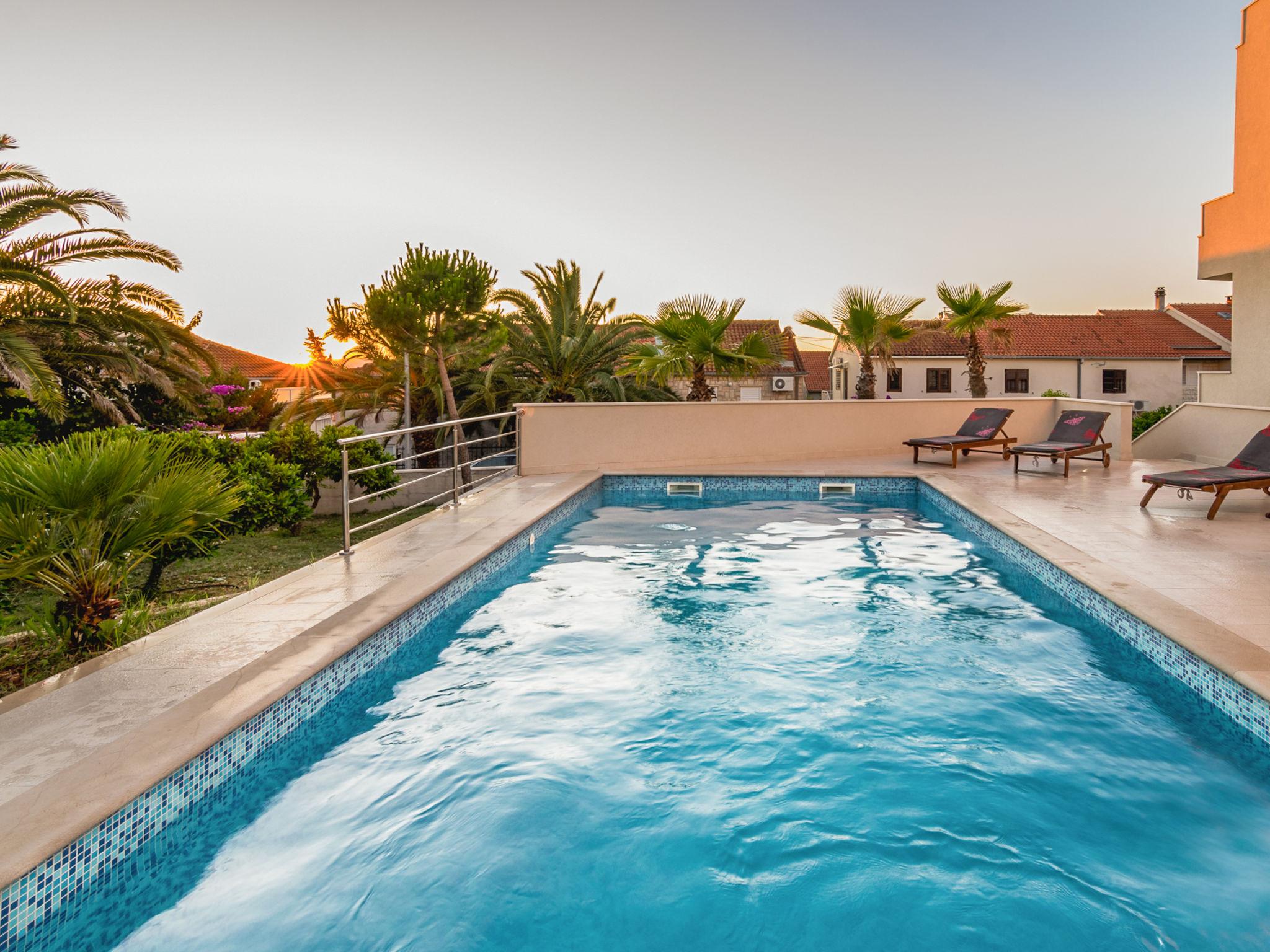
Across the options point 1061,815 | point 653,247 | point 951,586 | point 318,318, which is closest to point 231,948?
point 1061,815

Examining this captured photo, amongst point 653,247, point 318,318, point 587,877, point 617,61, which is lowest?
point 587,877

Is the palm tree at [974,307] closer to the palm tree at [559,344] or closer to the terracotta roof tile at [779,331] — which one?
the terracotta roof tile at [779,331]

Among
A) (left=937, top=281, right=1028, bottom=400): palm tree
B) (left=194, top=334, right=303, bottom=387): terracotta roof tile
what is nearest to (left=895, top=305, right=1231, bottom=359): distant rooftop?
(left=937, top=281, right=1028, bottom=400): palm tree

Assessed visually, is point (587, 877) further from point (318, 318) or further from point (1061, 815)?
point (318, 318)

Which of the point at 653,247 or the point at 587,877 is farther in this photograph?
the point at 653,247

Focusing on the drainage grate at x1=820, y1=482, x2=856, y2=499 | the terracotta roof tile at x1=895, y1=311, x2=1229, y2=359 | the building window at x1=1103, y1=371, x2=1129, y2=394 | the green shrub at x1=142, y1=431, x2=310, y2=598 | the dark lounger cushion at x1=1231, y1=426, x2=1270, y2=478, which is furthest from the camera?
the building window at x1=1103, y1=371, x2=1129, y2=394

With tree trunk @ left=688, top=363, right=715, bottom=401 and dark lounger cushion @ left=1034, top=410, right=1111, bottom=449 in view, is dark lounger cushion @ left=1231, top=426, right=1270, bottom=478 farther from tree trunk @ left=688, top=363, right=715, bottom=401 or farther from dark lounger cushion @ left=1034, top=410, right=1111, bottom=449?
tree trunk @ left=688, top=363, right=715, bottom=401

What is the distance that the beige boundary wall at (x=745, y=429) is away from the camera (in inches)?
477

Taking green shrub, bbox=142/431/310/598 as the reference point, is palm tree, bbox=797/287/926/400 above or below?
above

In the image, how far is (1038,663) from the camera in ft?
15.3

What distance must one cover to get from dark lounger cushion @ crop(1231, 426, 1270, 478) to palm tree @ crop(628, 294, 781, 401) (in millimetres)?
8393

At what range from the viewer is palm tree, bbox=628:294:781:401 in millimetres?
15281

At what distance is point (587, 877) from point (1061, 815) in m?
1.87

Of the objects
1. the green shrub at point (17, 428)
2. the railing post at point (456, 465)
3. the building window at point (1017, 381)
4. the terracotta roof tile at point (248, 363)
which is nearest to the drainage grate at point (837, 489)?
the railing post at point (456, 465)
